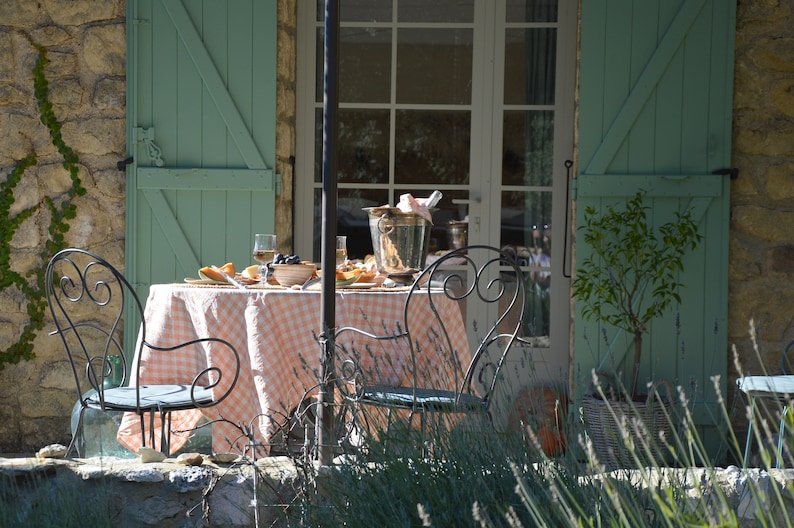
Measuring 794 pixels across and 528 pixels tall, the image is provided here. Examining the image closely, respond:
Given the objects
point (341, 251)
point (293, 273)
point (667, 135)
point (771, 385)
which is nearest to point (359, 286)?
point (293, 273)

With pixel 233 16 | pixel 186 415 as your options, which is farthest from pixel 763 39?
pixel 186 415

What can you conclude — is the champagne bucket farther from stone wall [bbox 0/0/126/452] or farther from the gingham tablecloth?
the gingham tablecloth

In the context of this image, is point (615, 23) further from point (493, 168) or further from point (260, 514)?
point (260, 514)

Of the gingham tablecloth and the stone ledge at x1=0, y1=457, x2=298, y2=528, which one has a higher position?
the gingham tablecloth

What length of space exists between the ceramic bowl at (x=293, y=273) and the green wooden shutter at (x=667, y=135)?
73.0 inches

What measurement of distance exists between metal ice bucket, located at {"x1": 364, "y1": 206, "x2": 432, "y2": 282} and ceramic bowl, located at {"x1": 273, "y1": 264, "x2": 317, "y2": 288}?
264 mm

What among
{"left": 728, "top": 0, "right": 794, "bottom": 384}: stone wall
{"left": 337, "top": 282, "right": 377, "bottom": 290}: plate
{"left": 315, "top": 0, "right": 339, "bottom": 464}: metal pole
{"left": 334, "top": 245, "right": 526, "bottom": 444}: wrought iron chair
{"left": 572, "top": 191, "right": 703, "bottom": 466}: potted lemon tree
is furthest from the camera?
{"left": 728, "top": 0, "right": 794, "bottom": 384}: stone wall

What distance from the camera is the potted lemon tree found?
15.4 ft

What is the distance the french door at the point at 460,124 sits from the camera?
532 cm

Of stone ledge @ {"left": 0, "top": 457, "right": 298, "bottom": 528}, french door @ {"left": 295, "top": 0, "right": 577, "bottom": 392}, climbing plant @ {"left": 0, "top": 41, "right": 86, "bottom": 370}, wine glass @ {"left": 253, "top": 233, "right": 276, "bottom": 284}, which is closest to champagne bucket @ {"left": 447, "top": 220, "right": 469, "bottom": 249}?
french door @ {"left": 295, "top": 0, "right": 577, "bottom": 392}

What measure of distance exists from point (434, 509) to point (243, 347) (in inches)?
51.1

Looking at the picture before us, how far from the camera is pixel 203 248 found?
16.3ft

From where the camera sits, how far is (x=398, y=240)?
357 cm

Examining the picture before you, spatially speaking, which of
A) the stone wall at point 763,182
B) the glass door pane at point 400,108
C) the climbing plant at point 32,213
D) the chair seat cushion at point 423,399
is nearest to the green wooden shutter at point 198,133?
the climbing plant at point 32,213
